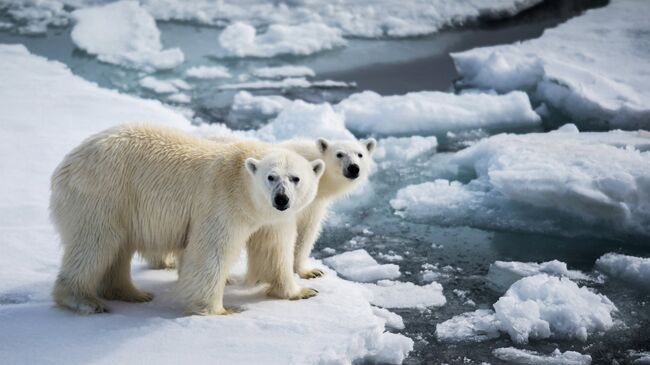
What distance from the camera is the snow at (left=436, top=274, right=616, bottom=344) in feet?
16.2

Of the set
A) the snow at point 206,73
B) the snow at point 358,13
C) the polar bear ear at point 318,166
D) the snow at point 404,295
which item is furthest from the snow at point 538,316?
the snow at point 358,13

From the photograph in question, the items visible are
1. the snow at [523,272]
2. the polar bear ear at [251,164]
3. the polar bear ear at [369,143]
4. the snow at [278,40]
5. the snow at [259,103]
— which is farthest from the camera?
the snow at [278,40]

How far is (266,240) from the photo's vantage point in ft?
16.1

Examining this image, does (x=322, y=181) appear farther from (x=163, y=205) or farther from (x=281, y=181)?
(x=163, y=205)

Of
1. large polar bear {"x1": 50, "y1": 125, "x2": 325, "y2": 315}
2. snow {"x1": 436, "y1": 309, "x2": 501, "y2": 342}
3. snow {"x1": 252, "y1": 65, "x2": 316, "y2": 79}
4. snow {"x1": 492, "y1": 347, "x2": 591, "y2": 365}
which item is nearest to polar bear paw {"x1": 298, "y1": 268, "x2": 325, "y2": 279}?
large polar bear {"x1": 50, "y1": 125, "x2": 325, "y2": 315}

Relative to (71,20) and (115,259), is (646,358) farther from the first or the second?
(71,20)

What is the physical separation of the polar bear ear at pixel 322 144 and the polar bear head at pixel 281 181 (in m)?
0.81

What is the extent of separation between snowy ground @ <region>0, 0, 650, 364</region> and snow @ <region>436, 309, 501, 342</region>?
14 millimetres

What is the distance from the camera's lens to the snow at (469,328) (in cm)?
493

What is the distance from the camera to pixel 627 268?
588 centimetres

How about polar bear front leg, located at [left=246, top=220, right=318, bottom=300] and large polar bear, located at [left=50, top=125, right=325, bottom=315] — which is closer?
large polar bear, located at [left=50, top=125, right=325, bottom=315]

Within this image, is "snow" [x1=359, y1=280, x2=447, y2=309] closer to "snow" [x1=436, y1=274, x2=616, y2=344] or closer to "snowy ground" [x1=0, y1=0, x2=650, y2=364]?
"snowy ground" [x1=0, y1=0, x2=650, y2=364]

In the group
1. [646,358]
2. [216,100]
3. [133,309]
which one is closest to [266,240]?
[133,309]

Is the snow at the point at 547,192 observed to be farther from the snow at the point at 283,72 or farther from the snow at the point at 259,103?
the snow at the point at 283,72
